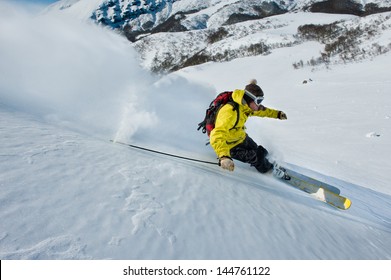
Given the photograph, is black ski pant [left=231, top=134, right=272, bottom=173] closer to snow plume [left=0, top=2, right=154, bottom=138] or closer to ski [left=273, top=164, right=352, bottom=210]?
ski [left=273, top=164, right=352, bottom=210]

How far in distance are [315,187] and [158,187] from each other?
2877 mm

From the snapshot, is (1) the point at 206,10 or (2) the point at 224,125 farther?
(1) the point at 206,10

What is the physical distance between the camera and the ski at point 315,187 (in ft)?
13.8

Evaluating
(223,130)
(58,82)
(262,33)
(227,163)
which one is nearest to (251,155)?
(223,130)

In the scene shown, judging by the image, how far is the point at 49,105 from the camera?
250 inches

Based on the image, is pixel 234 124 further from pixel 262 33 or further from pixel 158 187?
pixel 262 33

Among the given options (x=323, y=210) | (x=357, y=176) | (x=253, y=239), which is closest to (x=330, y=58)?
(x=357, y=176)

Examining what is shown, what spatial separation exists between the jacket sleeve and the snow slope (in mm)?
415

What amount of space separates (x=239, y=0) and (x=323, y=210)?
12109cm

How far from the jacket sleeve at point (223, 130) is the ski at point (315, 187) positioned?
1.57 meters

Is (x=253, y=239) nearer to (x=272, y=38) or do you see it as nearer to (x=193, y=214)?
(x=193, y=214)

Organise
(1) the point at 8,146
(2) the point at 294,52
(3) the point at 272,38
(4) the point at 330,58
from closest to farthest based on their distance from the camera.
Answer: (1) the point at 8,146 → (4) the point at 330,58 → (2) the point at 294,52 → (3) the point at 272,38

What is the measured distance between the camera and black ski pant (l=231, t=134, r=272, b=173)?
4.87 m

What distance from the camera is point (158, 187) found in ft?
9.75
